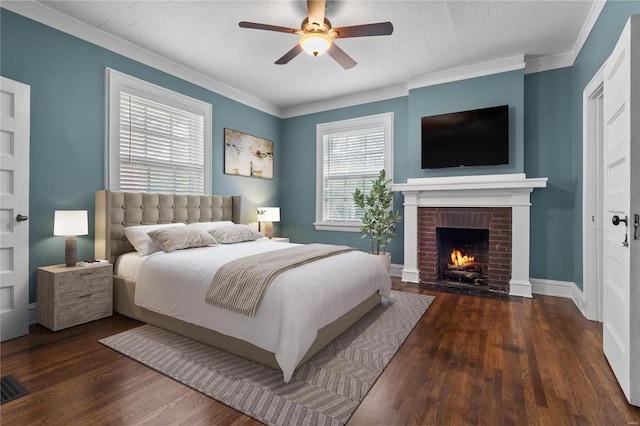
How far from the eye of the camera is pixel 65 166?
3.09 m

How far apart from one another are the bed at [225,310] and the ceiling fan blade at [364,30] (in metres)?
1.90

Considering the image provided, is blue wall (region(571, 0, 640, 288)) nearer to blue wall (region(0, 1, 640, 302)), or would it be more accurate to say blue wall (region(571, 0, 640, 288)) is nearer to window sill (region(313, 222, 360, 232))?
blue wall (region(0, 1, 640, 302))

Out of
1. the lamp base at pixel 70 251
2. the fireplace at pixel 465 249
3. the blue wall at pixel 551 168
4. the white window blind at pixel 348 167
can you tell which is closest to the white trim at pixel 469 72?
the blue wall at pixel 551 168

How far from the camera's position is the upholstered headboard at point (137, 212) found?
3.24 metres

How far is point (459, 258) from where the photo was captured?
4480 millimetres

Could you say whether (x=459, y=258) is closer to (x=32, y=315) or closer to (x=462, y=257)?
(x=462, y=257)

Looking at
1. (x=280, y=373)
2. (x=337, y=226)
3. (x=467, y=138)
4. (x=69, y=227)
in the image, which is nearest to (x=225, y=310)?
(x=280, y=373)

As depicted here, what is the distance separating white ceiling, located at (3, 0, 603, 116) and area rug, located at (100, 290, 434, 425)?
9.66 ft

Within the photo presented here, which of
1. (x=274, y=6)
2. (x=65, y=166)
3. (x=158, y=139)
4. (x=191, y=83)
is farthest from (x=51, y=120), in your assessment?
(x=274, y=6)

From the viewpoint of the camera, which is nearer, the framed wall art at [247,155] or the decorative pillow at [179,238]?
the decorative pillow at [179,238]

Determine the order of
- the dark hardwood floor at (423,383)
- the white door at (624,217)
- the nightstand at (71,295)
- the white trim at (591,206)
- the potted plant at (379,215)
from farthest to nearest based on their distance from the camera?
1. the potted plant at (379,215)
2. the white trim at (591,206)
3. the nightstand at (71,295)
4. the white door at (624,217)
5. the dark hardwood floor at (423,383)

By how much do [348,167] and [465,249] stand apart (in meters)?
2.26

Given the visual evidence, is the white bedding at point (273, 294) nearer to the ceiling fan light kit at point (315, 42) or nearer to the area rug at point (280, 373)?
the area rug at point (280, 373)

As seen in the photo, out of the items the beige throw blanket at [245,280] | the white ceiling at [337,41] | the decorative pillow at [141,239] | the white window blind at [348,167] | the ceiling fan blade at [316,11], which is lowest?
the beige throw blanket at [245,280]
